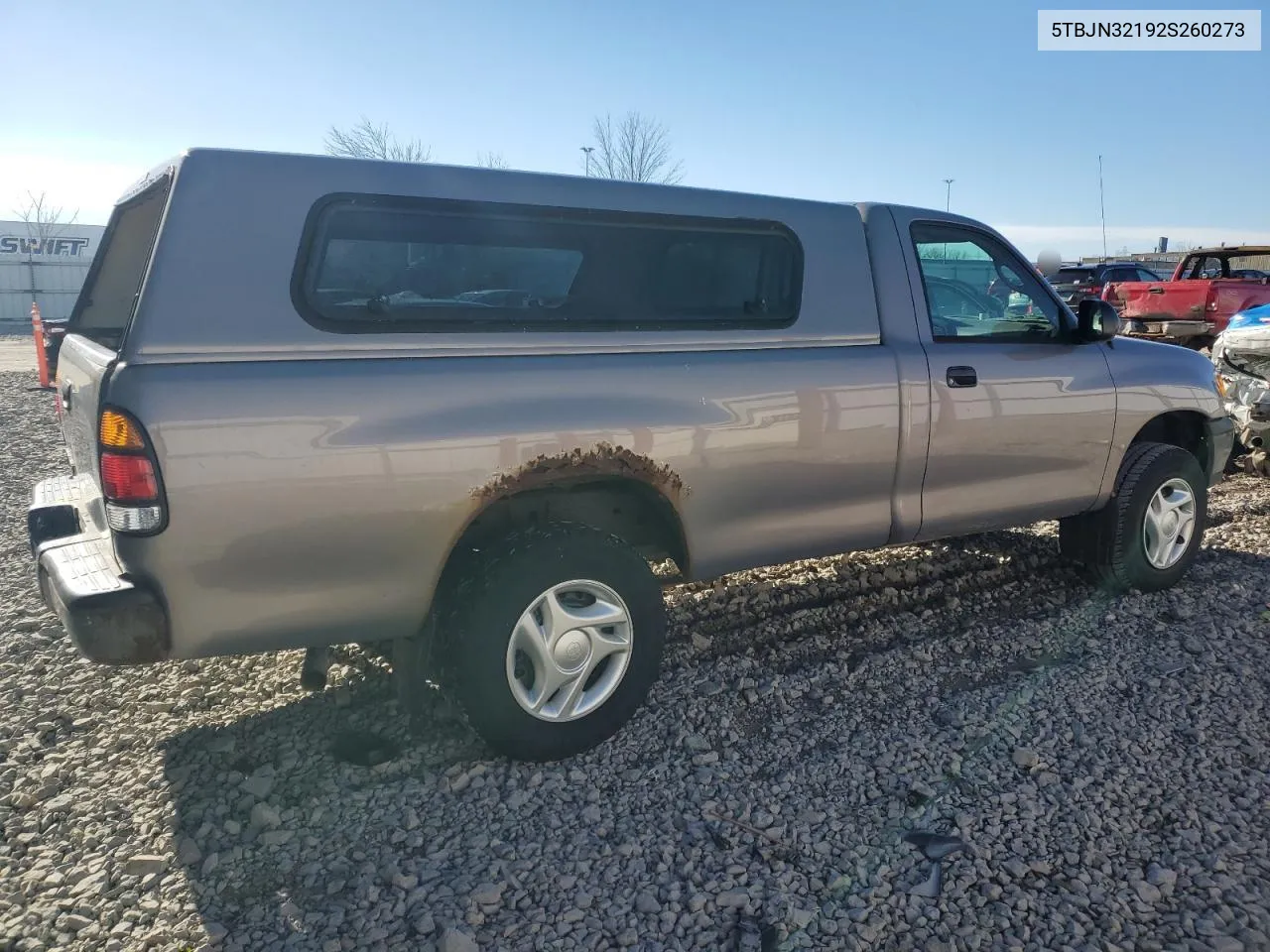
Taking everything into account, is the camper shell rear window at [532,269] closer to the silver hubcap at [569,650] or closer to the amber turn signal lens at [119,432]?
the amber turn signal lens at [119,432]

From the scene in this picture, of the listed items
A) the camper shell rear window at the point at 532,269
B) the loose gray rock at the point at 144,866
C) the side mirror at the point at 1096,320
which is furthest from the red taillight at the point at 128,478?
Answer: the side mirror at the point at 1096,320

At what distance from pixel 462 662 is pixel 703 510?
1.01 metres

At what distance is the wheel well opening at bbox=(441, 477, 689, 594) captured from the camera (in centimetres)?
308

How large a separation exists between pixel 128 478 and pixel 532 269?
1411mm

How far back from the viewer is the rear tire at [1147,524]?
181 inches

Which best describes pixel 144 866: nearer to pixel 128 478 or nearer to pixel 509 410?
pixel 128 478

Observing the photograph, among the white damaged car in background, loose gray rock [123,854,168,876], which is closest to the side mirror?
the white damaged car in background

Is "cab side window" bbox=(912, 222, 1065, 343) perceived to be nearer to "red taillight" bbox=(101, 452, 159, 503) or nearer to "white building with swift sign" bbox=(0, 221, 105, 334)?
"red taillight" bbox=(101, 452, 159, 503)

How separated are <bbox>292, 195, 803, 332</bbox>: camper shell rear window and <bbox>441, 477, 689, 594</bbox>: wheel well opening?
56 centimetres

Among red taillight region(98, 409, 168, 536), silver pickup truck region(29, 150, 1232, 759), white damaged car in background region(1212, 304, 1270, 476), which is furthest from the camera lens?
white damaged car in background region(1212, 304, 1270, 476)

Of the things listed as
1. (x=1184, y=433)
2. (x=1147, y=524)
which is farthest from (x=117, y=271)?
(x=1184, y=433)

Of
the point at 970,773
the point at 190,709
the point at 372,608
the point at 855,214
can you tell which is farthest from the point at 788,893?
the point at 855,214

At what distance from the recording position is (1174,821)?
281 centimetres

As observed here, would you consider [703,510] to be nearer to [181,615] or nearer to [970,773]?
[970,773]
